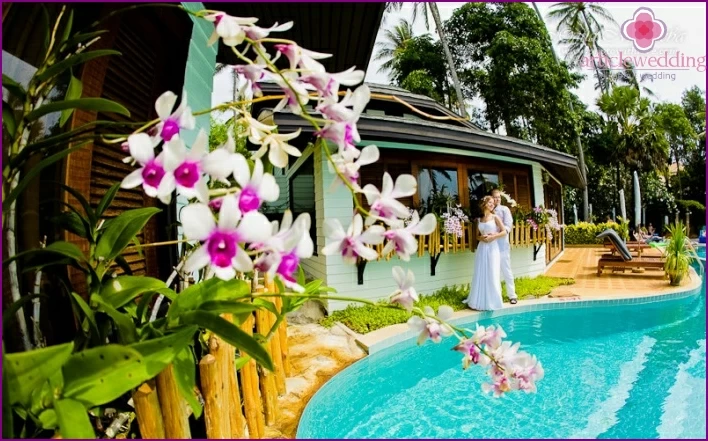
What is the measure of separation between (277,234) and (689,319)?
7062 millimetres

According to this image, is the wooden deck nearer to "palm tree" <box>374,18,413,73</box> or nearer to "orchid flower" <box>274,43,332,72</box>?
"orchid flower" <box>274,43,332,72</box>

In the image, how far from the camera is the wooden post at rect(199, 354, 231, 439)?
4.33 feet

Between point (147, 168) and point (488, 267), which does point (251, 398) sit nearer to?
point (147, 168)

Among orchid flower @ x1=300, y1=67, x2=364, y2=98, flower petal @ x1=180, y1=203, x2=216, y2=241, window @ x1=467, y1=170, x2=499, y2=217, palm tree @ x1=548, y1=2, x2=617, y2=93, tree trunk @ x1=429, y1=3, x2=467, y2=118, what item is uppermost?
palm tree @ x1=548, y1=2, x2=617, y2=93

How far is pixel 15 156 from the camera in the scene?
0.72m


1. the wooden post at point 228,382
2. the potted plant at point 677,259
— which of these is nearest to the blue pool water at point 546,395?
the wooden post at point 228,382

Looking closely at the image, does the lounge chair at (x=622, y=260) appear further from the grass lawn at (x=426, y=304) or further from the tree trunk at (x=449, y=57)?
the tree trunk at (x=449, y=57)

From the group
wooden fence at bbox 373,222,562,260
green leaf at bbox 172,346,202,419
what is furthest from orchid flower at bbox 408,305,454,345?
wooden fence at bbox 373,222,562,260

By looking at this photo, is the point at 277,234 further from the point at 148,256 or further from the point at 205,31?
the point at 205,31

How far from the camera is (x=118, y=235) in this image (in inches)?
38.8

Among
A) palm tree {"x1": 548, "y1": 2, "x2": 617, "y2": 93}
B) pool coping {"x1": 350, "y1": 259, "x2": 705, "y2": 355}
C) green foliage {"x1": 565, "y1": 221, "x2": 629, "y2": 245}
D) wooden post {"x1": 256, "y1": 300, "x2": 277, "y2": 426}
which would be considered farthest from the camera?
palm tree {"x1": 548, "y1": 2, "x2": 617, "y2": 93}

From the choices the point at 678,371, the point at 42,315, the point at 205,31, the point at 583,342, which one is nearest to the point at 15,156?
the point at 42,315

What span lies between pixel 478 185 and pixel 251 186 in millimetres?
7528

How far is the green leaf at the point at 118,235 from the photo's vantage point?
0.97 m
